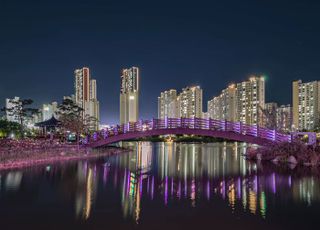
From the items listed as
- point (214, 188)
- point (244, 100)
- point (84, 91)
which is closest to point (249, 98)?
point (244, 100)

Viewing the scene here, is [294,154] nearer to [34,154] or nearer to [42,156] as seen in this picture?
[42,156]

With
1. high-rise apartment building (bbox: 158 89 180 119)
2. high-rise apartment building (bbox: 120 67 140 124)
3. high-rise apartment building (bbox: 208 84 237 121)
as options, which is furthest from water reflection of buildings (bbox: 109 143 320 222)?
high-rise apartment building (bbox: 158 89 180 119)

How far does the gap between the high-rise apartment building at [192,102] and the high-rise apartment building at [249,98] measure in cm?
2325

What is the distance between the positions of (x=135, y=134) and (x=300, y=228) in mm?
→ 25744

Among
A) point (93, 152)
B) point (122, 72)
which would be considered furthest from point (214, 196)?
point (122, 72)

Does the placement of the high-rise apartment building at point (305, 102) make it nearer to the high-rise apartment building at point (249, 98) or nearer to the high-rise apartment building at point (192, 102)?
the high-rise apartment building at point (249, 98)

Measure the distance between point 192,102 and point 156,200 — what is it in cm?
14657

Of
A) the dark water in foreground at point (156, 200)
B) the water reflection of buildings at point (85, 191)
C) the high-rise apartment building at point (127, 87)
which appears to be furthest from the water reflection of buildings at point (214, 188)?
the high-rise apartment building at point (127, 87)

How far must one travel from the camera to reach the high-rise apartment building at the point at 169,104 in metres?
173

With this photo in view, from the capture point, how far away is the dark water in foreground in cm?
1155

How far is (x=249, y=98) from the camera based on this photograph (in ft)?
445

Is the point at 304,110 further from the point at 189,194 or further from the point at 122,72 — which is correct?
the point at 189,194

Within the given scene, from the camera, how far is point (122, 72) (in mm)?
167000

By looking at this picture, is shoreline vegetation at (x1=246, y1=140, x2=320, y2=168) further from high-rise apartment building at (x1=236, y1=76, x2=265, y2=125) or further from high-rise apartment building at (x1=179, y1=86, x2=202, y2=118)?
high-rise apartment building at (x1=179, y1=86, x2=202, y2=118)
